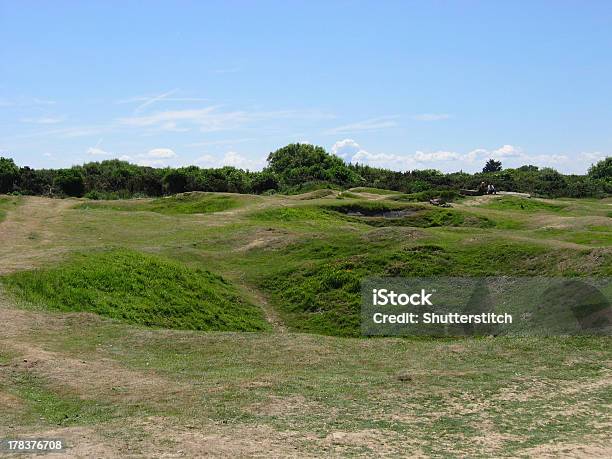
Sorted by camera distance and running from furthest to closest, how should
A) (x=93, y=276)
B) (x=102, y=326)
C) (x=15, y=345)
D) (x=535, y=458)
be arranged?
(x=93, y=276)
(x=102, y=326)
(x=15, y=345)
(x=535, y=458)

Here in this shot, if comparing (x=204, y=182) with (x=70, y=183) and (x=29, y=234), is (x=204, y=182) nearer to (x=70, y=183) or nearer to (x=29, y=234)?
(x=70, y=183)

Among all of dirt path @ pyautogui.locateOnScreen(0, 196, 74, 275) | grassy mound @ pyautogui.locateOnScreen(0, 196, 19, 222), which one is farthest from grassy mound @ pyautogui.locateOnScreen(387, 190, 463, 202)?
grassy mound @ pyautogui.locateOnScreen(0, 196, 19, 222)

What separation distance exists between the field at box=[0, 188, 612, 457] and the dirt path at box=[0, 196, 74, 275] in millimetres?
228

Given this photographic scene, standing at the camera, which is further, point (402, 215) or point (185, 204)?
point (185, 204)

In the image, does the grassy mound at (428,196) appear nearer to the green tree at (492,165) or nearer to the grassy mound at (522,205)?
the grassy mound at (522,205)

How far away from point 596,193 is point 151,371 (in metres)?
77.8

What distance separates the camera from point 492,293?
1012 inches

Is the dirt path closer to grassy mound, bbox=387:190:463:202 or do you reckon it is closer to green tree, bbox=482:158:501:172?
grassy mound, bbox=387:190:463:202

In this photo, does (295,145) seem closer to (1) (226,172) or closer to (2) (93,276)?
(1) (226,172)

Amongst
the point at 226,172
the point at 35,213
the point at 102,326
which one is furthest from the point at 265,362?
the point at 226,172

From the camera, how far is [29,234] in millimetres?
37312

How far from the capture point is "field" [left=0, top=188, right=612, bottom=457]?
11.3m

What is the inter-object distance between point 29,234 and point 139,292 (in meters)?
15.8

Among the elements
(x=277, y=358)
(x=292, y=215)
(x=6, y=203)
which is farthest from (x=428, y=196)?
(x=277, y=358)
